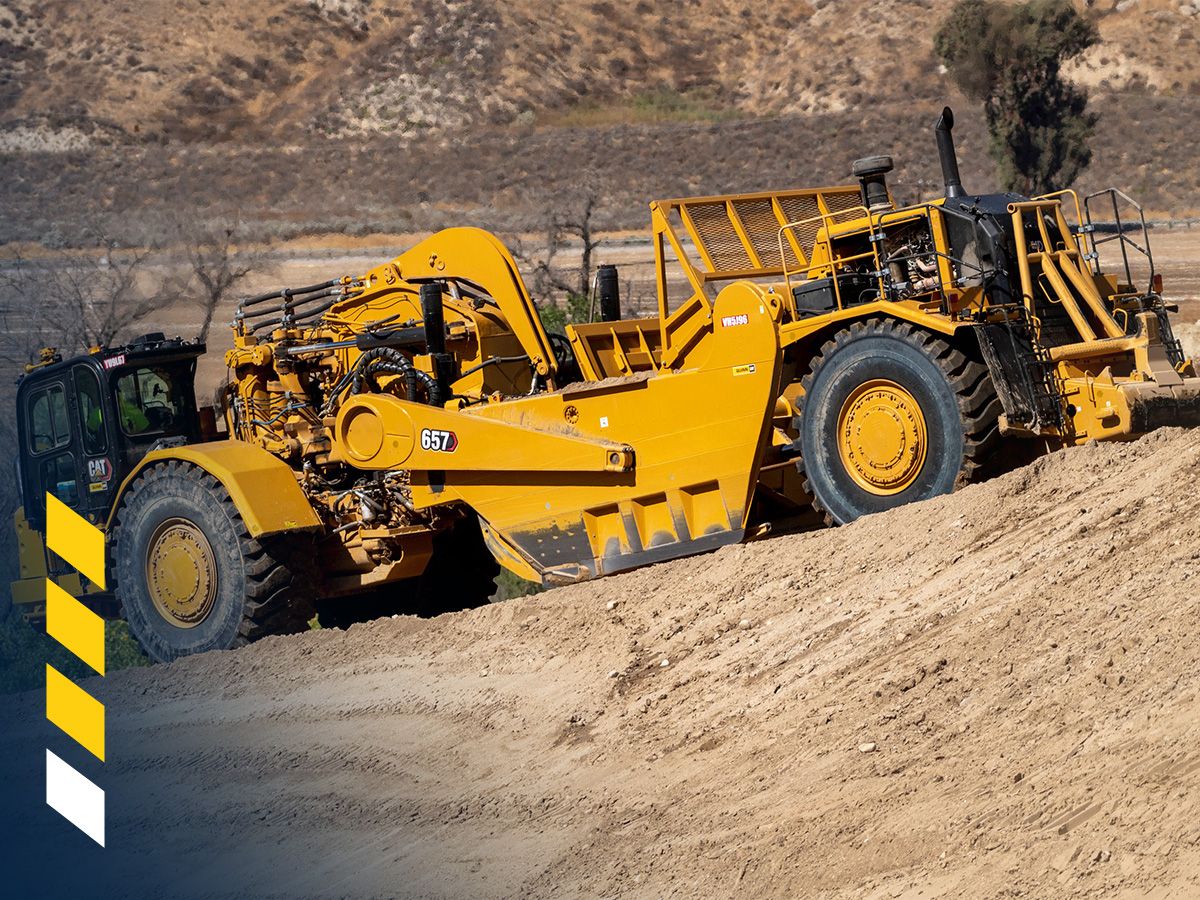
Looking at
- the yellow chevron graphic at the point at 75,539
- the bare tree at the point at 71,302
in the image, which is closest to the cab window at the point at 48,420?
the yellow chevron graphic at the point at 75,539

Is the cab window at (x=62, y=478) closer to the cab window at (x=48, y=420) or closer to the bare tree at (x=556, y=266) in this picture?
the cab window at (x=48, y=420)

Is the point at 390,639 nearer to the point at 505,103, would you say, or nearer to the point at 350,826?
the point at 350,826

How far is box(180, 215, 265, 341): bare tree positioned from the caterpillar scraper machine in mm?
16901

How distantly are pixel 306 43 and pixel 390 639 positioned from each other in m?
56.9

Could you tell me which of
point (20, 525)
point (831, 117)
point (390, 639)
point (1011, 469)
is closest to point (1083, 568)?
point (1011, 469)

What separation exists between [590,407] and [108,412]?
174 inches

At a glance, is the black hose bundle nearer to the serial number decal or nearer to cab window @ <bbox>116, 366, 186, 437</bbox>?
the serial number decal

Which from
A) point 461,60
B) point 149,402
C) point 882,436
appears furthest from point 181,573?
point 461,60

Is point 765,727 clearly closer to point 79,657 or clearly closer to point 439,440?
point 439,440

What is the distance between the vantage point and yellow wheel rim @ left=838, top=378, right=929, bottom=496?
10.1m

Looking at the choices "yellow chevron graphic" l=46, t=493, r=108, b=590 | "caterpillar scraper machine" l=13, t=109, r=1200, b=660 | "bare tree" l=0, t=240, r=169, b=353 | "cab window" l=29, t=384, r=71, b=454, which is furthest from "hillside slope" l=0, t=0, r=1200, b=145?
"caterpillar scraper machine" l=13, t=109, r=1200, b=660

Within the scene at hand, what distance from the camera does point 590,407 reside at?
10969mm

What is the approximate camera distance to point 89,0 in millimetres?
64250

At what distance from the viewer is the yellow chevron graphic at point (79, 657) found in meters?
9.34
